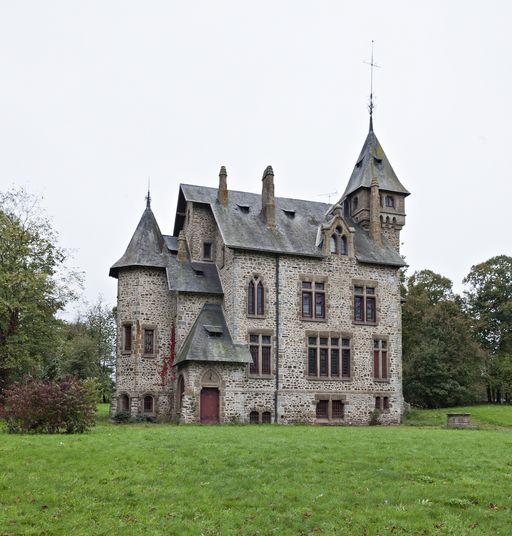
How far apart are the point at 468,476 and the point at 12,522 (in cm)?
1052

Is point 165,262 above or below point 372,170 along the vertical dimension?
below

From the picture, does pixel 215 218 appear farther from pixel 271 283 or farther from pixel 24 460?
pixel 24 460

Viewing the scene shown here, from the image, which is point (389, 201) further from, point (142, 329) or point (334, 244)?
point (142, 329)

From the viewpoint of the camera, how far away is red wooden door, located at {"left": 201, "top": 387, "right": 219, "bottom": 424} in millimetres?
35688

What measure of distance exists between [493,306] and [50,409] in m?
51.0

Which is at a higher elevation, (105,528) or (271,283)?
(271,283)

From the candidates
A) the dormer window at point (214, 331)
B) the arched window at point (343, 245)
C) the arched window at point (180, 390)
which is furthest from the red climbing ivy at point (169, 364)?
the arched window at point (343, 245)

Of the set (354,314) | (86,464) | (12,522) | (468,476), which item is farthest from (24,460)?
(354,314)

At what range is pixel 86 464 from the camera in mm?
18125

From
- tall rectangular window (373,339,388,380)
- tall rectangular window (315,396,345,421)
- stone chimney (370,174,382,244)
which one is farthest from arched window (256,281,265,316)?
stone chimney (370,174,382,244)

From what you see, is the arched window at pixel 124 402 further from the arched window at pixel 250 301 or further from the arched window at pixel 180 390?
the arched window at pixel 250 301

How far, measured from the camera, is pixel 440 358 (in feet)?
175

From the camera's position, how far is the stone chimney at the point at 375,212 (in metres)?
43.7

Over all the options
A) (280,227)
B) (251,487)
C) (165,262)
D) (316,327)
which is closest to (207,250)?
(165,262)
